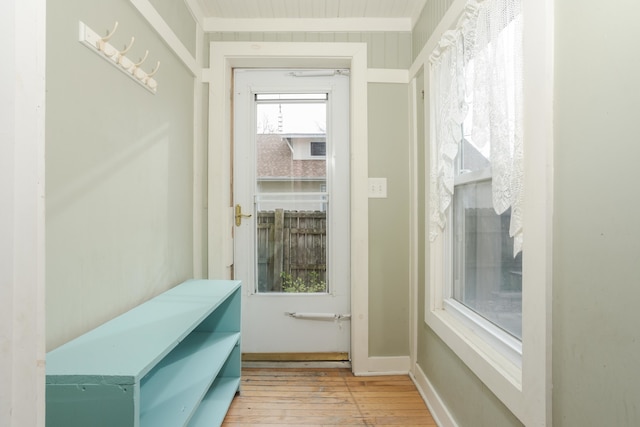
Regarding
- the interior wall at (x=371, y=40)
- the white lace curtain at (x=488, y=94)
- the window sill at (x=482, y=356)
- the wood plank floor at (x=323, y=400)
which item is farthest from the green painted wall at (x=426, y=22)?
the wood plank floor at (x=323, y=400)

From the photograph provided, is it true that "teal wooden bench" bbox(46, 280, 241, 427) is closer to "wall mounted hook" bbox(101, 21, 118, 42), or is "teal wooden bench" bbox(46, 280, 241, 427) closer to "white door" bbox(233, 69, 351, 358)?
"white door" bbox(233, 69, 351, 358)

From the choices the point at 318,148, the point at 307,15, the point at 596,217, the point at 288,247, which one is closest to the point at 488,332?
the point at 596,217

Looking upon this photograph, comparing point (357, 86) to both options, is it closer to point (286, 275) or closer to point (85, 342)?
point (286, 275)

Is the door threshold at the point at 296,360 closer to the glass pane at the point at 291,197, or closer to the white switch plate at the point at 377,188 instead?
the glass pane at the point at 291,197

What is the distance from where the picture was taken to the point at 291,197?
88.1 inches

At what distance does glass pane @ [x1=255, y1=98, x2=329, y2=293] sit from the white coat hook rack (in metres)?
0.93

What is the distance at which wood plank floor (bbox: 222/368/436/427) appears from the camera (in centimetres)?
161

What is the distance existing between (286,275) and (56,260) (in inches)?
57.7

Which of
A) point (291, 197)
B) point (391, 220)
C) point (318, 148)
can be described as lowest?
point (391, 220)

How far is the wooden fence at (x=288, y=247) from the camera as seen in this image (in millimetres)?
2244

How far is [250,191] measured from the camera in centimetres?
222

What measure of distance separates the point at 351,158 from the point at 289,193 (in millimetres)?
501

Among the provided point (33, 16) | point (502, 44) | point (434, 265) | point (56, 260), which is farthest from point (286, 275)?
point (33, 16)

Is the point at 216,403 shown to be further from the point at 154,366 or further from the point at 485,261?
the point at 485,261
